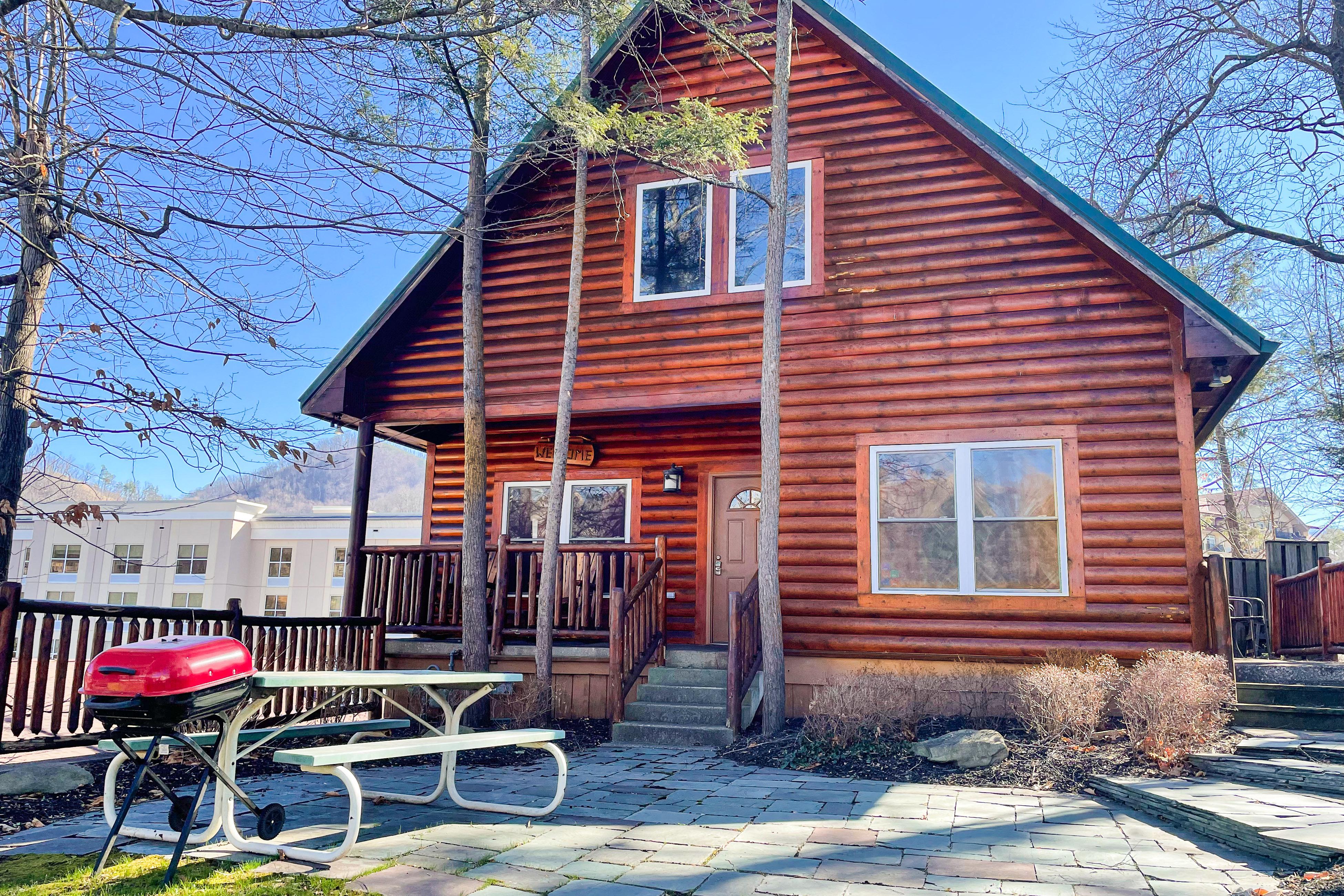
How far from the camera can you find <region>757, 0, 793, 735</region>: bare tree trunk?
8.91 m

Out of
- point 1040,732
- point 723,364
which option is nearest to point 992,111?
point 723,364

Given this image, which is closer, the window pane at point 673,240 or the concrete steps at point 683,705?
the concrete steps at point 683,705

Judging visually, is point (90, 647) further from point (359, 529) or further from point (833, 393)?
point (833, 393)

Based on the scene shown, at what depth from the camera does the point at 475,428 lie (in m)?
10.0

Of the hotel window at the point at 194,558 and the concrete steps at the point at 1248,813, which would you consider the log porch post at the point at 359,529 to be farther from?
the hotel window at the point at 194,558

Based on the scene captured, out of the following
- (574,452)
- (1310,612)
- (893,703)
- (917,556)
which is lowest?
(893,703)

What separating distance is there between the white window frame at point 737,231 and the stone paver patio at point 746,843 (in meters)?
5.71

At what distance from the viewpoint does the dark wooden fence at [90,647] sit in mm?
5988

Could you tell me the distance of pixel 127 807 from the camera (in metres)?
3.96

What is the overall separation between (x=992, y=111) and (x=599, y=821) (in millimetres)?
11028

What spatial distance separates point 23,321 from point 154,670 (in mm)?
3552

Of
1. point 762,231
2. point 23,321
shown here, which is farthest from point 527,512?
point 23,321

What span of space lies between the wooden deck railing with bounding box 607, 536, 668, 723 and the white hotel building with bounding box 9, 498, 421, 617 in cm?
2486

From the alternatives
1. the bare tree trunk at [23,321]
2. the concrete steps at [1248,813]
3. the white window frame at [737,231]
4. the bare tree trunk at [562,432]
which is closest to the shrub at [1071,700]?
the concrete steps at [1248,813]
